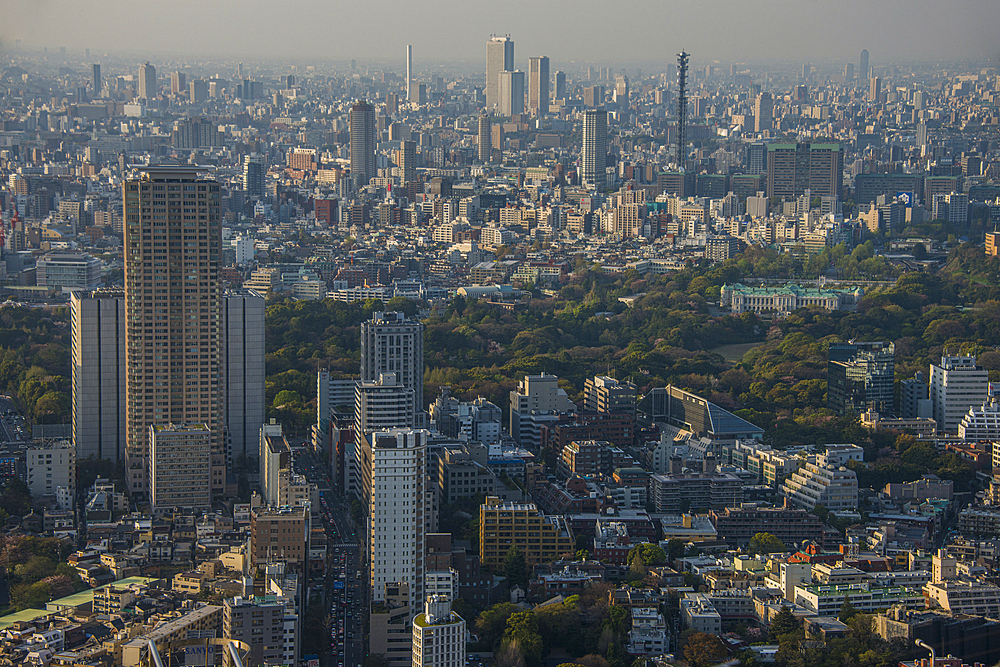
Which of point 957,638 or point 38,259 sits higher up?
point 38,259

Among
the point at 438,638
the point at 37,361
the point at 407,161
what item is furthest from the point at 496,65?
the point at 438,638

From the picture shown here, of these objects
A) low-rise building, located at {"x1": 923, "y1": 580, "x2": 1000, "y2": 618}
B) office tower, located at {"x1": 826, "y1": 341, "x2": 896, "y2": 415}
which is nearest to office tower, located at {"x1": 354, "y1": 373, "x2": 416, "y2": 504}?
low-rise building, located at {"x1": 923, "y1": 580, "x2": 1000, "y2": 618}

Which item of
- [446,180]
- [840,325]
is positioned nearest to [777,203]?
[446,180]

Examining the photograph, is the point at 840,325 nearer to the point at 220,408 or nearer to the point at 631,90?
the point at 220,408

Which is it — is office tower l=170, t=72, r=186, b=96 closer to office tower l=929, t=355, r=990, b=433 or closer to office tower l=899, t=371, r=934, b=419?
office tower l=899, t=371, r=934, b=419

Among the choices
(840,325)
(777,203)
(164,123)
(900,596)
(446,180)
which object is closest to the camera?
(900,596)

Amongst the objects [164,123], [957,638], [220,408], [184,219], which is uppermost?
[164,123]

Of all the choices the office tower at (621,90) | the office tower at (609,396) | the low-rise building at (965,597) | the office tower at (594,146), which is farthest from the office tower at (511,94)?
the low-rise building at (965,597)

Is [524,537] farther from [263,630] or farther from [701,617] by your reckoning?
[263,630]
